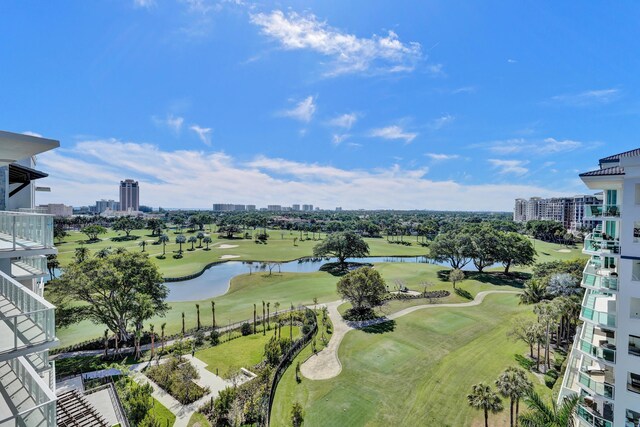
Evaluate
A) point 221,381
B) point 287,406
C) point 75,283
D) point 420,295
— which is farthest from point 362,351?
point 75,283

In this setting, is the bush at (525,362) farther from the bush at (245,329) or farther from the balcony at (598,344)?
the bush at (245,329)

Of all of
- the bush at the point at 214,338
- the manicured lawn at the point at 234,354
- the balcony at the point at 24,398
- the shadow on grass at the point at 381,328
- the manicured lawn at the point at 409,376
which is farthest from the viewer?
the shadow on grass at the point at 381,328

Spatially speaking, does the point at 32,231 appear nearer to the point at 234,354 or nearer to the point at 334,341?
the point at 234,354

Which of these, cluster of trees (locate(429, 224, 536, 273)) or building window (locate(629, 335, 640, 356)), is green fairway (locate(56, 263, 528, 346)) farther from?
building window (locate(629, 335, 640, 356))

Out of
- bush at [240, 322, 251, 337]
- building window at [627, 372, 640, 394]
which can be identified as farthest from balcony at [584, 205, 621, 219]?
bush at [240, 322, 251, 337]

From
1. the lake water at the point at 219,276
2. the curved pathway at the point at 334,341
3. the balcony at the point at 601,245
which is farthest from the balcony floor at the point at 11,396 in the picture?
the lake water at the point at 219,276

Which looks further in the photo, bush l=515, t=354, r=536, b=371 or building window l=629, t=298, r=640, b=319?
bush l=515, t=354, r=536, b=371
